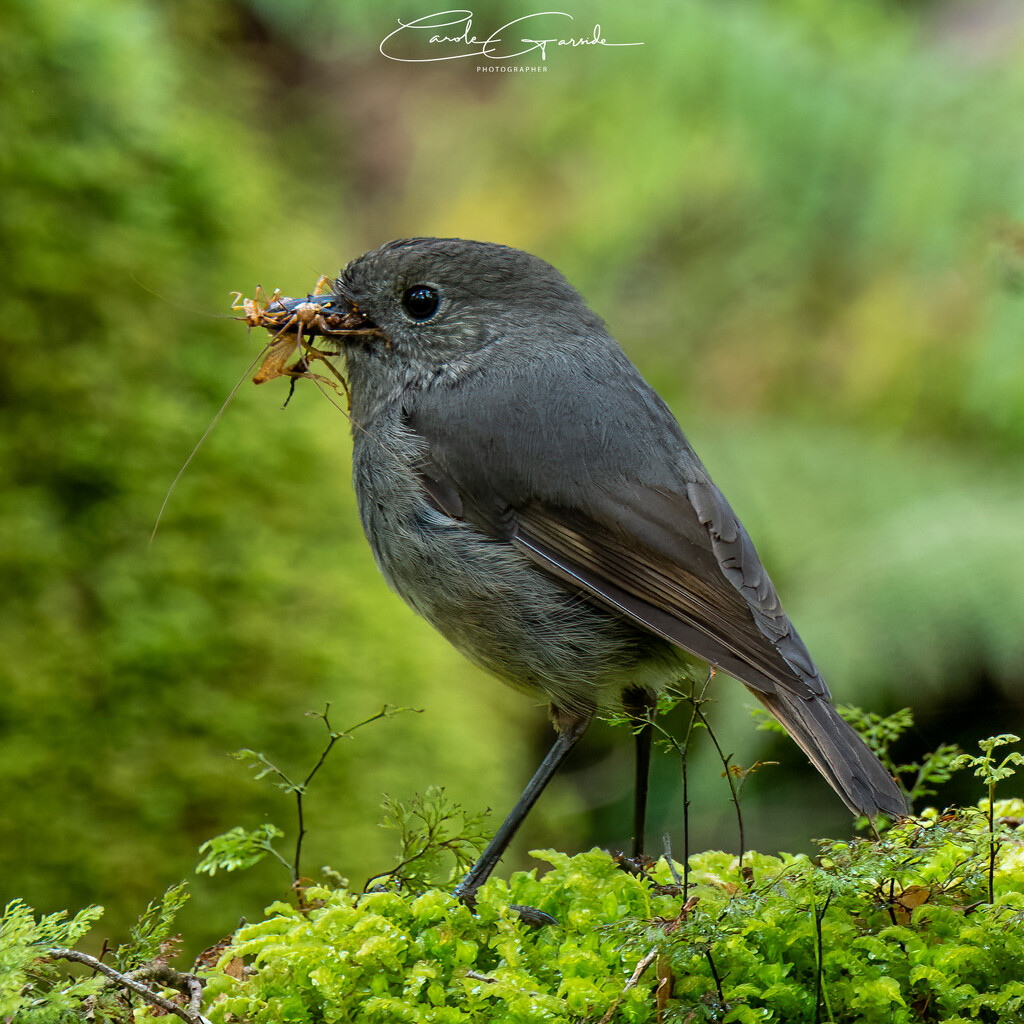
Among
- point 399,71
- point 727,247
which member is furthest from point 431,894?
point 399,71

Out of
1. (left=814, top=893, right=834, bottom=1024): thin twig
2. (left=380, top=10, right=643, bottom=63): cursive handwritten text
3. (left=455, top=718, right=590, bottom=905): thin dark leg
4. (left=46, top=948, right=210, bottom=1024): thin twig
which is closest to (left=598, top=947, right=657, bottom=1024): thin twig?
(left=814, top=893, right=834, bottom=1024): thin twig

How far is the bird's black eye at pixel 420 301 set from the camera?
2184 mm

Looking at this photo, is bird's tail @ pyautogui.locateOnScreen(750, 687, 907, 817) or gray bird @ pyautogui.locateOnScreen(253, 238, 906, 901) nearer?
bird's tail @ pyautogui.locateOnScreen(750, 687, 907, 817)

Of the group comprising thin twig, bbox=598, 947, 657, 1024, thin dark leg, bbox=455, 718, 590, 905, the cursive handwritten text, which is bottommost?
thin twig, bbox=598, 947, 657, 1024

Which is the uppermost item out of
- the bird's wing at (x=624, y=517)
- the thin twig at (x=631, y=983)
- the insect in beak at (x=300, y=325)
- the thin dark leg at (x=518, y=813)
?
the insect in beak at (x=300, y=325)

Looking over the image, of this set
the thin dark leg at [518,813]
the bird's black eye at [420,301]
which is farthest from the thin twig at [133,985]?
the bird's black eye at [420,301]

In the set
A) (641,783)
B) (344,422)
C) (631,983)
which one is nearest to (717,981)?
(631,983)

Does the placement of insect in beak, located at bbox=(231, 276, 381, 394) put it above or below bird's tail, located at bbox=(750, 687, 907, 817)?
above

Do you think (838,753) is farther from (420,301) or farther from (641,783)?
(420,301)

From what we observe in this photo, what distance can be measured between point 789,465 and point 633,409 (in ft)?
7.95

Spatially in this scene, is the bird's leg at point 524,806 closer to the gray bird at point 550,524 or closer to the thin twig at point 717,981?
the gray bird at point 550,524

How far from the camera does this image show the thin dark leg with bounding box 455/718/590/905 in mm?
1856

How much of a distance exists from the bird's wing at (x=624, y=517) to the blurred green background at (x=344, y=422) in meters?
1.11

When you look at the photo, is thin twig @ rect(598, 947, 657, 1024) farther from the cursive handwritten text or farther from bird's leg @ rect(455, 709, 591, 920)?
the cursive handwritten text
